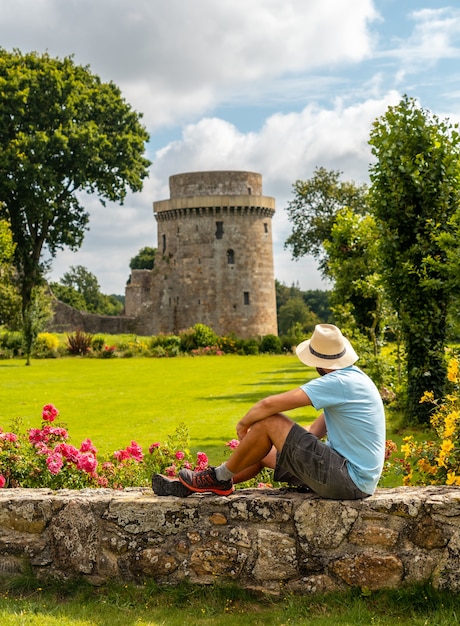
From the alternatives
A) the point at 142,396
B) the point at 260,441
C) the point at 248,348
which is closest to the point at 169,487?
the point at 260,441

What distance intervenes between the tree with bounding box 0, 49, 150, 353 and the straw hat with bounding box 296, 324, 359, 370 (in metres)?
30.6

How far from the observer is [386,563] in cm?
502

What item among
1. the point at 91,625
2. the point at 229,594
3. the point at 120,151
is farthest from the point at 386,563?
the point at 120,151

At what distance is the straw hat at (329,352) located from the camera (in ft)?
18.0

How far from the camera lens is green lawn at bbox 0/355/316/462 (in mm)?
12664

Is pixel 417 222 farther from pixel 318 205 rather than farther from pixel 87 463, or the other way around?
pixel 318 205

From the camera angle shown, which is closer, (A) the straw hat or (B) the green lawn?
(A) the straw hat

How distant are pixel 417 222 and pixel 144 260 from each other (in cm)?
7596

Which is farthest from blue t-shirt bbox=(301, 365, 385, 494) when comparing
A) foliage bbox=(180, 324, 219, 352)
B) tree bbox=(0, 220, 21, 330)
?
foliage bbox=(180, 324, 219, 352)

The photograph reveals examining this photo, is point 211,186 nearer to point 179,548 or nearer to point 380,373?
point 380,373

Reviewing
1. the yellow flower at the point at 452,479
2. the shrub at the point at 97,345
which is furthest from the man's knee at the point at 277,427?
the shrub at the point at 97,345

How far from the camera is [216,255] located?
175 ft

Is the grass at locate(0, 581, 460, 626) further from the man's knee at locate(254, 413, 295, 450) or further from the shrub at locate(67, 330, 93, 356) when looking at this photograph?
the shrub at locate(67, 330, 93, 356)

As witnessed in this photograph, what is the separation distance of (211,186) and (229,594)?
4876 centimetres
